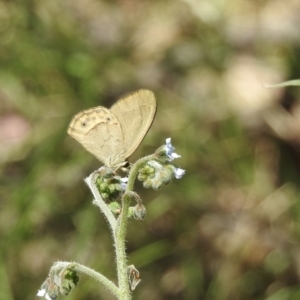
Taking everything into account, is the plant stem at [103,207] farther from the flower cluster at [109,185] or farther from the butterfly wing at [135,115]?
the butterfly wing at [135,115]

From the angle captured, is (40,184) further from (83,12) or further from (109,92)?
(83,12)

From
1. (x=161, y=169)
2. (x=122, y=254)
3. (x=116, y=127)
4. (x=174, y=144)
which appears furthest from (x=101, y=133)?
(x=174, y=144)

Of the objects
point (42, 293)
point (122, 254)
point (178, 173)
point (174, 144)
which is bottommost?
point (174, 144)

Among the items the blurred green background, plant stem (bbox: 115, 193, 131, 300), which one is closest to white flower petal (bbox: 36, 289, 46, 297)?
plant stem (bbox: 115, 193, 131, 300)

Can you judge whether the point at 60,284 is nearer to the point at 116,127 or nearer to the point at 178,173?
the point at 178,173

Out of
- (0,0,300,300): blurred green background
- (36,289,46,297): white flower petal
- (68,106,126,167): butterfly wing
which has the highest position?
(68,106,126,167): butterfly wing

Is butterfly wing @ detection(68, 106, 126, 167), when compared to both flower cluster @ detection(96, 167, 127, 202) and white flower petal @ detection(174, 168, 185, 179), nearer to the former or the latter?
flower cluster @ detection(96, 167, 127, 202)
